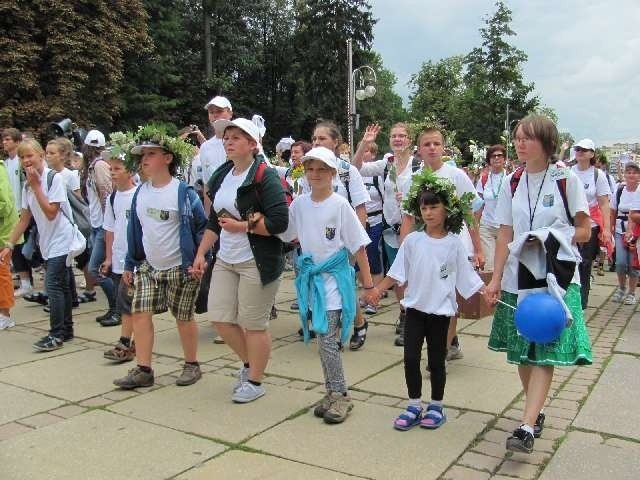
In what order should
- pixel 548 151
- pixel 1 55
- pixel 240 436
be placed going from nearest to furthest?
pixel 548 151
pixel 240 436
pixel 1 55

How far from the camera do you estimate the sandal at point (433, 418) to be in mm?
3994

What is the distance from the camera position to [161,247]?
15.9 ft

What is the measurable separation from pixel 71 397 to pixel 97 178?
3461 millimetres

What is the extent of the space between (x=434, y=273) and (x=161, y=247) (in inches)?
83.1

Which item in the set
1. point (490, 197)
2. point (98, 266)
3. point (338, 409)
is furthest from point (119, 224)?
point (490, 197)

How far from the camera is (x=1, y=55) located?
24953 millimetres

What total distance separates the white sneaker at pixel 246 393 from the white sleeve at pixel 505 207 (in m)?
2.10

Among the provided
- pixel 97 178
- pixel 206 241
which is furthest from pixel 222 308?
pixel 97 178

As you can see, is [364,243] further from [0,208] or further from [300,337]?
[0,208]

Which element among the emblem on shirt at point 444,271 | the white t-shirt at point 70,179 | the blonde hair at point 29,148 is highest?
the blonde hair at point 29,148

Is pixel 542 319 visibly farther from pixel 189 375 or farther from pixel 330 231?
pixel 189 375

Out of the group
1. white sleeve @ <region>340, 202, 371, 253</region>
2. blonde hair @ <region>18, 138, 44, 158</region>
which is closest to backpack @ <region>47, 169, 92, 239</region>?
blonde hair @ <region>18, 138, 44, 158</region>

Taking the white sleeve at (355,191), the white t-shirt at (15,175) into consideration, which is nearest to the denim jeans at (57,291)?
the white sleeve at (355,191)

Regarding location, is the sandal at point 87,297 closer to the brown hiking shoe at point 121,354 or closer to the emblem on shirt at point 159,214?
the brown hiking shoe at point 121,354
